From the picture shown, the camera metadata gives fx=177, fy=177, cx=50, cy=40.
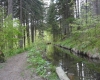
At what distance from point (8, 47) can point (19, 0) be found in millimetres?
10078

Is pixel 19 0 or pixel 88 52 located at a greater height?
pixel 19 0

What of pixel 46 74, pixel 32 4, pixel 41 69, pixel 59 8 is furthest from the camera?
pixel 59 8

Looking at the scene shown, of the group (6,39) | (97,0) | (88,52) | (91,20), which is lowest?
(88,52)

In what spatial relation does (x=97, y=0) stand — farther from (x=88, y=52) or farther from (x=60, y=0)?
(x=60, y=0)

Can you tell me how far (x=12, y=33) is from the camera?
42.1 ft

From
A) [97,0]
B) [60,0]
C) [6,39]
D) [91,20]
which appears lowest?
[6,39]

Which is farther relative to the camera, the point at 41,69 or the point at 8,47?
the point at 8,47

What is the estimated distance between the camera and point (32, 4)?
24828 millimetres

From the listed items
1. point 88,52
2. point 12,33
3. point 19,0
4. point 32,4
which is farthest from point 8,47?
point 32,4

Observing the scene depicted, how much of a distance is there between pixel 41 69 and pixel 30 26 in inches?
977

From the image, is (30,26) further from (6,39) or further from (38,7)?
(6,39)

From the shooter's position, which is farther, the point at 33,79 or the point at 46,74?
the point at 46,74

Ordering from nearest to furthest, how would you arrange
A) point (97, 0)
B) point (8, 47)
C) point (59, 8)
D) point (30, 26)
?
1. point (8, 47)
2. point (97, 0)
3. point (30, 26)
4. point (59, 8)

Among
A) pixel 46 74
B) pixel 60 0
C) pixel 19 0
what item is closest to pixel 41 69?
pixel 46 74
